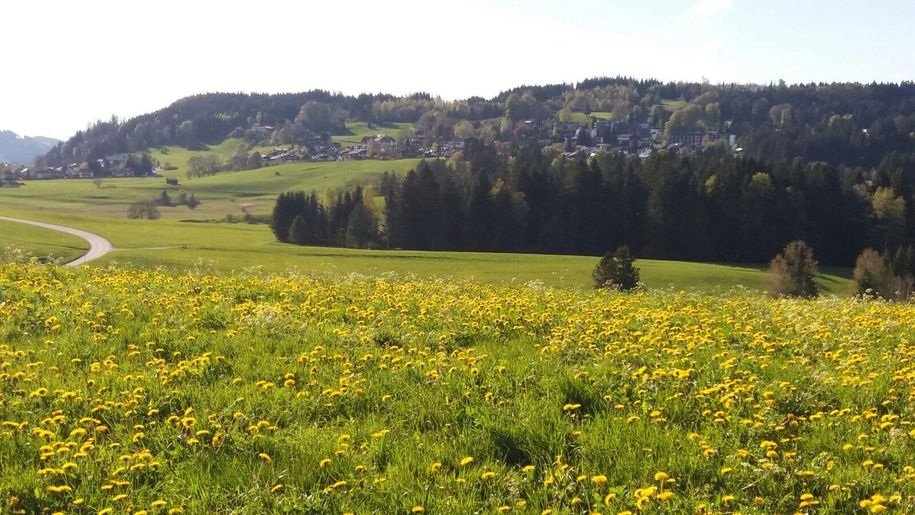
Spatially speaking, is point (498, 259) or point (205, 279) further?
point (498, 259)

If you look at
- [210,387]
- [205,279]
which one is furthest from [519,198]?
[210,387]

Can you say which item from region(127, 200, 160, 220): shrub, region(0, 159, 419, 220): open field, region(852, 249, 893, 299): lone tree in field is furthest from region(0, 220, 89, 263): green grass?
region(852, 249, 893, 299): lone tree in field

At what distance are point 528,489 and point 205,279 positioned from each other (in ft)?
40.0

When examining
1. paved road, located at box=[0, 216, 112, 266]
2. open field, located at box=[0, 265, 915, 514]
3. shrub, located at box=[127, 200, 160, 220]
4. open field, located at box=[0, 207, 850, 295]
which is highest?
open field, located at box=[0, 265, 915, 514]

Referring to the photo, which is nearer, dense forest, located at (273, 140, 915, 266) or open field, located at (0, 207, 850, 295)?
open field, located at (0, 207, 850, 295)

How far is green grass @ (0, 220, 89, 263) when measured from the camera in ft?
191

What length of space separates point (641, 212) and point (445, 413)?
93.3 meters

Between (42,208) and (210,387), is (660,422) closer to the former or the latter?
(210,387)

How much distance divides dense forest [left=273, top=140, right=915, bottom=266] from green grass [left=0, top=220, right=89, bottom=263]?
109 ft

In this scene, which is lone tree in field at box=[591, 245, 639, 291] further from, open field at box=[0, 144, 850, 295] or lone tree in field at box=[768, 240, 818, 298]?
lone tree in field at box=[768, 240, 818, 298]

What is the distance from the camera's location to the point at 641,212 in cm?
9550

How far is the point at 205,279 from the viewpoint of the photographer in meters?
15.3

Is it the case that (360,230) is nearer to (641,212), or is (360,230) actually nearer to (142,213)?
(641,212)

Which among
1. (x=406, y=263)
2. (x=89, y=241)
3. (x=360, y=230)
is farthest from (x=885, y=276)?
(x=89, y=241)
